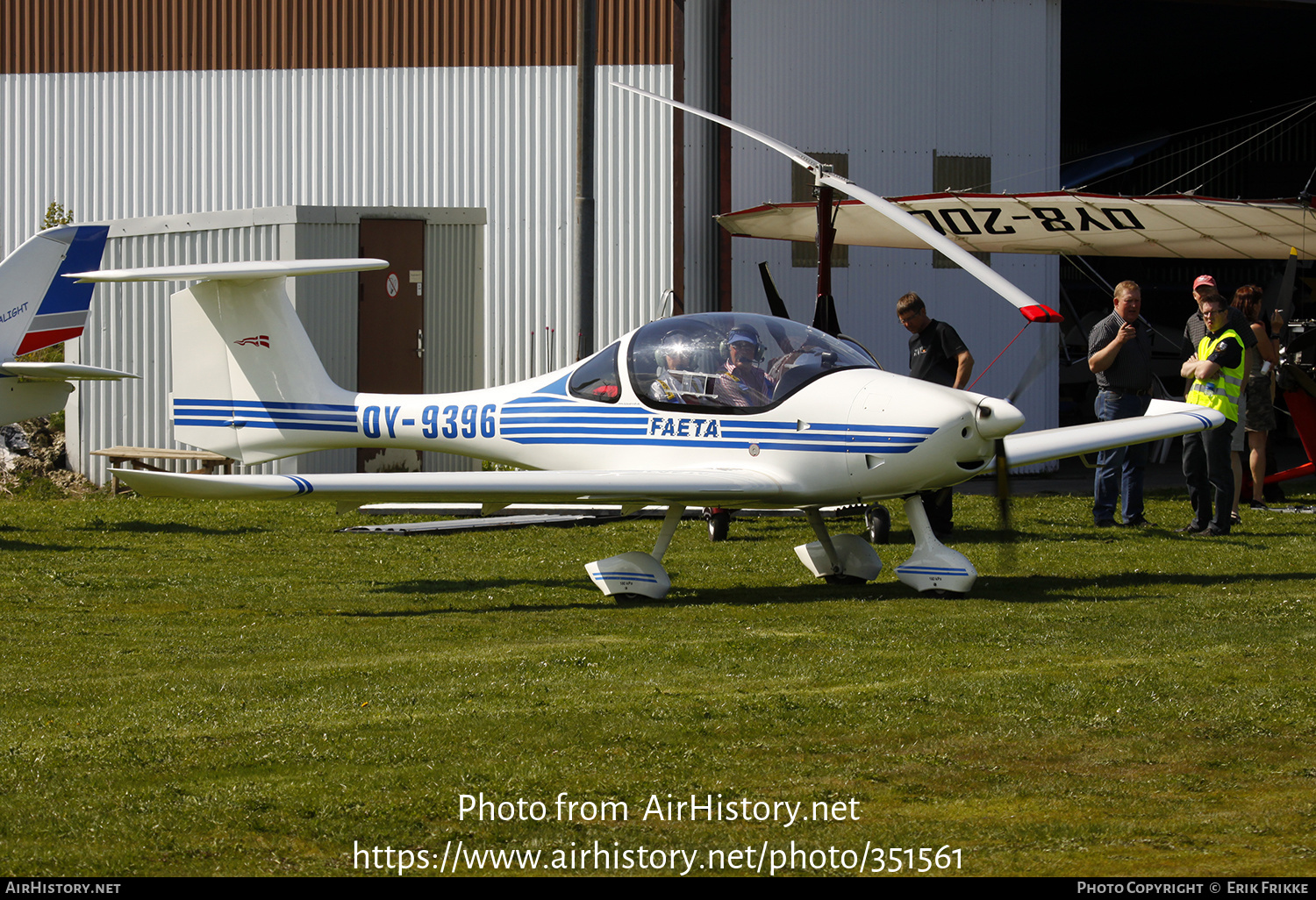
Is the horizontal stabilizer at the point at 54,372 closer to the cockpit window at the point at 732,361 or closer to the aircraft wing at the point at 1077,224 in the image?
the cockpit window at the point at 732,361

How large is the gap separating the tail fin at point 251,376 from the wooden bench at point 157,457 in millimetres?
5506

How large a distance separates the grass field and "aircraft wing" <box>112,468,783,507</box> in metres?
0.65

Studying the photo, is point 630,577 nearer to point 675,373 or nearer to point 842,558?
point 675,373

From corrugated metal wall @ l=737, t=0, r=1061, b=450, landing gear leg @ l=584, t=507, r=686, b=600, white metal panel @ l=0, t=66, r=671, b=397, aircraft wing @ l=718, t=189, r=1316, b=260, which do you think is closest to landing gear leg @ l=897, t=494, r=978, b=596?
landing gear leg @ l=584, t=507, r=686, b=600

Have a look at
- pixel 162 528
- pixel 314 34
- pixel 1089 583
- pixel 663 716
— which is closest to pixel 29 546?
pixel 162 528

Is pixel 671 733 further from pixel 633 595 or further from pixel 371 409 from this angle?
pixel 371 409

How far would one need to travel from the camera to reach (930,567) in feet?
25.9

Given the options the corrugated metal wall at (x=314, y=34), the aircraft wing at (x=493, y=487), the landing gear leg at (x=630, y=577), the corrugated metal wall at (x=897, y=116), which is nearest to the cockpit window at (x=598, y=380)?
the aircraft wing at (x=493, y=487)

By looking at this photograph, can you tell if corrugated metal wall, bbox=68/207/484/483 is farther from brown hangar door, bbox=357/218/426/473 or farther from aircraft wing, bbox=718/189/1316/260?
aircraft wing, bbox=718/189/1316/260

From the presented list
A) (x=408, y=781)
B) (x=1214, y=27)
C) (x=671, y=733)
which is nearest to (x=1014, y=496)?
(x=671, y=733)

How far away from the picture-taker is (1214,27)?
21969 millimetres

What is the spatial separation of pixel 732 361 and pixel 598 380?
94cm

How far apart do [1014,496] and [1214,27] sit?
12.2 m

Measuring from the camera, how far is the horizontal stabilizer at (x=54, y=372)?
11.6m
